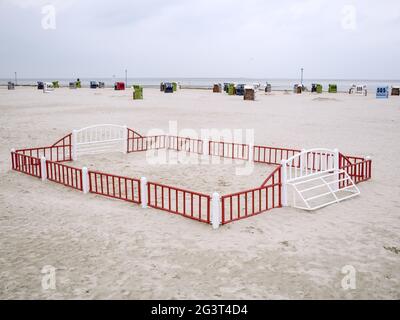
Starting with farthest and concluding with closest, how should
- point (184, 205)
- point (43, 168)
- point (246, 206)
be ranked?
point (43, 168)
point (184, 205)
point (246, 206)

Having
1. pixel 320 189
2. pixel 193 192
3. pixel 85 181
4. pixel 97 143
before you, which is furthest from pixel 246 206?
pixel 97 143

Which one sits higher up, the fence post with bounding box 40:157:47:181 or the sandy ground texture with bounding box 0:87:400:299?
the fence post with bounding box 40:157:47:181

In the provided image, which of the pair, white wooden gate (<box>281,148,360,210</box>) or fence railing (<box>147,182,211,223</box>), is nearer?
fence railing (<box>147,182,211,223</box>)

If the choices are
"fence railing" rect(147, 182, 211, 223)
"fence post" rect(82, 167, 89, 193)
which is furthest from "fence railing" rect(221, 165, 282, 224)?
"fence post" rect(82, 167, 89, 193)

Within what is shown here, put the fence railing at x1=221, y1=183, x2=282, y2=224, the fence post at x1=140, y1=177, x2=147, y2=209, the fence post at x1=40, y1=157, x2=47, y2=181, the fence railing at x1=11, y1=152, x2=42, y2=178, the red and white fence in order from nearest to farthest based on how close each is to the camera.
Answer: the fence railing at x1=221, y1=183, x2=282, y2=224 → the red and white fence → the fence post at x1=140, y1=177, x2=147, y2=209 → the fence post at x1=40, y1=157, x2=47, y2=181 → the fence railing at x1=11, y1=152, x2=42, y2=178

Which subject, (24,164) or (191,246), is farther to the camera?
(24,164)

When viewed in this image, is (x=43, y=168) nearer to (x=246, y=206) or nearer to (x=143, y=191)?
(x=143, y=191)

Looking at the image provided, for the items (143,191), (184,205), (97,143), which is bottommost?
(184,205)

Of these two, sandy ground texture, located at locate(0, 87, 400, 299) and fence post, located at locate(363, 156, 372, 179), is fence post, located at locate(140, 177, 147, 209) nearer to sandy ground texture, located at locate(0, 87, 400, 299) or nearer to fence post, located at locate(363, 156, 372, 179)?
sandy ground texture, located at locate(0, 87, 400, 299)

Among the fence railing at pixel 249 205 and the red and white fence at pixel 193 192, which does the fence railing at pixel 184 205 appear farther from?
the fence railing at pixel 249 205

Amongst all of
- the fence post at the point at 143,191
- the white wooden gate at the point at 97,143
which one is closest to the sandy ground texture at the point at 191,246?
the fence post at the point at 143,191

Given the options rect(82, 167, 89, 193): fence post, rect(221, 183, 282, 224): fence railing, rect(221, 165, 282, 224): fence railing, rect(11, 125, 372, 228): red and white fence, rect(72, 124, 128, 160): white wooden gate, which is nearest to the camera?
rect(221, 183, 282, 224): fence railing
